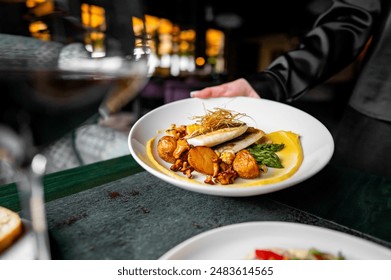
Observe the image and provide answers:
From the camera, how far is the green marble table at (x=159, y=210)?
581 millimetres

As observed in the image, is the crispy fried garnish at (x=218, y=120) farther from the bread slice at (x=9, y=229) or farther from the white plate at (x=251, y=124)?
the bread slice at (x=9, y=229)

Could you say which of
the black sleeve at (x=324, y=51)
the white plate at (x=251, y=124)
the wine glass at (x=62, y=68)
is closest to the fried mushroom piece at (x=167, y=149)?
the white plate at (x=251, y=124)

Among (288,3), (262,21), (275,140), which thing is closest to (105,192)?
(275,140)

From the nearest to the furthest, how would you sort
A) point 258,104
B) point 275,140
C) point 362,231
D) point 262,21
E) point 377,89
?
point 362,231 < point 275,140 < point 258,104 < point 377,89 < point 262,21

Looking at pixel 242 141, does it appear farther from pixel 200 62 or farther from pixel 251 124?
pixel 200 62

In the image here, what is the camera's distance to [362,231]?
25.8 inches

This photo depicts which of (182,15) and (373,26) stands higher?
(373,26)

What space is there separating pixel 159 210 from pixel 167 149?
210 mm

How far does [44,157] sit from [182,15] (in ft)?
39.3

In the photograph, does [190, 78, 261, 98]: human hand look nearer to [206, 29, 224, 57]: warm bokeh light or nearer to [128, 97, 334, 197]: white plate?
[128, 97, 334, 197]: white plate

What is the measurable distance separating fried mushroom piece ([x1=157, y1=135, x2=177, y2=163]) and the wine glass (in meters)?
0.45

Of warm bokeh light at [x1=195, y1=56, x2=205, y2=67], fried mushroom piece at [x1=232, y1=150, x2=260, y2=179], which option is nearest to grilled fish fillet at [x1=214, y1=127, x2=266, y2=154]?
fried mushroom piece at [x1=232, y1=150, x2=260, y2=179]

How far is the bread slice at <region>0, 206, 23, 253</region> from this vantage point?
1.65ft

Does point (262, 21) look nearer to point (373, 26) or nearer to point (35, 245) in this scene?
point (373, 26)
